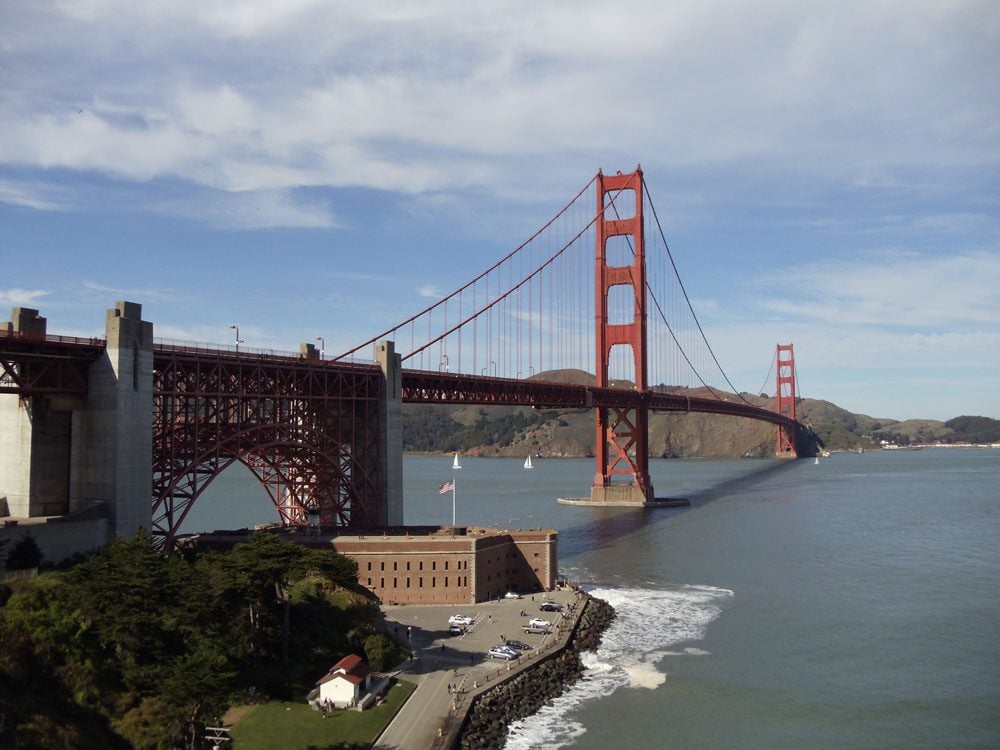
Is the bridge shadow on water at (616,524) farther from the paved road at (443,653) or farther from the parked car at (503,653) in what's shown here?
the parked car at (503,653)

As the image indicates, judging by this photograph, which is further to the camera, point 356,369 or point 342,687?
point 356,369

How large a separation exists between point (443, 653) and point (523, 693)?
12.7ft

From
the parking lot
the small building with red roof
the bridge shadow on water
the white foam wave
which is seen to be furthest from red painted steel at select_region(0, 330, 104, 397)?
the bridge shadow on water

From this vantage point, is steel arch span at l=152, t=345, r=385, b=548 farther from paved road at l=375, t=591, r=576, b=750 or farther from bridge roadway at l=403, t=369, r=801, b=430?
paved road at l=375, t=591, r=576, b=750

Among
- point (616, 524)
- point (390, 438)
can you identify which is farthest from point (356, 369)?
point (616, 524)

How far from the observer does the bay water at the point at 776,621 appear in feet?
89.6

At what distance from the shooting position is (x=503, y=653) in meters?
31.3

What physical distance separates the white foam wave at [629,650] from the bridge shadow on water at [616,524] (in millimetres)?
11557

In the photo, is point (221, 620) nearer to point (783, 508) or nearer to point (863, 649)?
point (863, 649)

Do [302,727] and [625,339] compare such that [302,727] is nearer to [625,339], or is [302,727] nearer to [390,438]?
[390,438]

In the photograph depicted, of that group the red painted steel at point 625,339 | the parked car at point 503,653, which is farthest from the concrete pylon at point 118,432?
the red painted steel at point 625,339

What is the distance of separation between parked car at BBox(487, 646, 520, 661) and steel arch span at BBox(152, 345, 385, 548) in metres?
12.4

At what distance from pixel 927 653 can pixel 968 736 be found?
792 centimetres

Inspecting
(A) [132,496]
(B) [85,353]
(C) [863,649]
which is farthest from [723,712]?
(B) [85,353]
